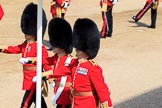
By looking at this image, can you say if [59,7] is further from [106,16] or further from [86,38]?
[86,38]

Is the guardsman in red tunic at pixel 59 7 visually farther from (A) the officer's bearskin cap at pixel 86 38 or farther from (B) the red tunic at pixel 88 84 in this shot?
(B) the red tunic at pixel 88 84

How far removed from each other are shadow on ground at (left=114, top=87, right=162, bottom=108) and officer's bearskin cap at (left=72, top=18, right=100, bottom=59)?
2076mm

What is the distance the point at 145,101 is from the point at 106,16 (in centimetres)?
494

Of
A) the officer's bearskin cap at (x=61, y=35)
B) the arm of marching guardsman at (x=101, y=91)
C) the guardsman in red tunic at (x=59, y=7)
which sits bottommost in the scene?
the guardsman in red tunic at (x=59, y=7)

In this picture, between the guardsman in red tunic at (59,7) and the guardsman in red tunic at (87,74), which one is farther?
the guardsman in red tunic at (59,7)

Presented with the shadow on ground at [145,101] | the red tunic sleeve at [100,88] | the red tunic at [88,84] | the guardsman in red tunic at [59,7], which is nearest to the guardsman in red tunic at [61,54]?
the red tunic at [88,84]

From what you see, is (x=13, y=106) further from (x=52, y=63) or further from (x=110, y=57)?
(x=110, y=57)

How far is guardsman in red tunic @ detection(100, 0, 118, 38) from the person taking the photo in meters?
11.5

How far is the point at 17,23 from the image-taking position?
A: 44.3ft

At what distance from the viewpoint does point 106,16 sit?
38.4ft

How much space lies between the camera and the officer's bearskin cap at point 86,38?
4.84m

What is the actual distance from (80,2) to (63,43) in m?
12.9

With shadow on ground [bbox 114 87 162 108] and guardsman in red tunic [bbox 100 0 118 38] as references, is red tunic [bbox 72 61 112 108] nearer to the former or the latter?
Answer: shadow on ground [bbox 114 87 162 108]

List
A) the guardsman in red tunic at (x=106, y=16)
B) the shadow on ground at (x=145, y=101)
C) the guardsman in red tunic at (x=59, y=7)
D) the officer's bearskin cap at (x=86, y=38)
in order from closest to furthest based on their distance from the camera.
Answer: the officer's bearskin cap at (x=86, y=38), the shadow on ground at (x=145, y=101), the guardsman in red tunic at (x=59, y=7), the guardsman in red tunic at (x=106, y=16)
